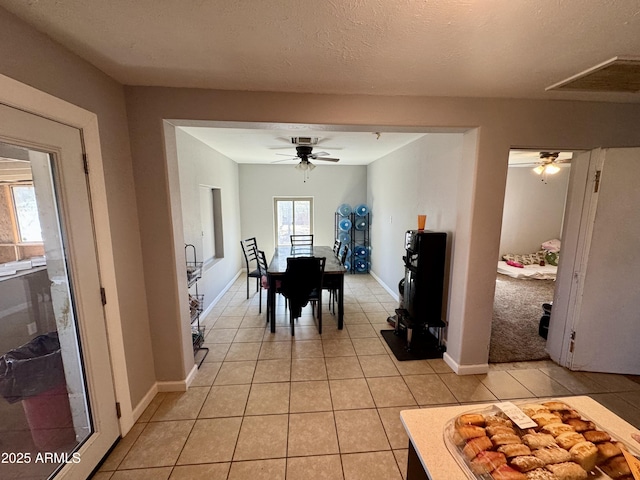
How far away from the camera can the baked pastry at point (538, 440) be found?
0.77 meters

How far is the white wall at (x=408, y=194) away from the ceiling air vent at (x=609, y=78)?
2.64 feet

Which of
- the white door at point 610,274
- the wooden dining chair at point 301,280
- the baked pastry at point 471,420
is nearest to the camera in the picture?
the baked pastry at point 471,420

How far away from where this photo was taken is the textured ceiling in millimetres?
1089

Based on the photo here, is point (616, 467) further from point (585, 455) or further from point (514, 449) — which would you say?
point (514, 449)

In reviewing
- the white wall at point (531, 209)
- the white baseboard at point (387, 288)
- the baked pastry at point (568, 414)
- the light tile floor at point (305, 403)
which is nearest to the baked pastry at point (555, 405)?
the baked pastry at point (568, 414)

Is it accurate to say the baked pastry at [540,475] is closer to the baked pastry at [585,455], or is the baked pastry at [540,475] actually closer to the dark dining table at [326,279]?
the baked pastry at [585,455]

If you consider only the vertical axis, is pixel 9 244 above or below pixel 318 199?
below

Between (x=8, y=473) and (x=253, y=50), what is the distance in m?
2.38

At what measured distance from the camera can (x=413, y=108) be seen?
6.64 ft

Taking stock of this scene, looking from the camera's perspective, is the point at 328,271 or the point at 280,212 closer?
the point at 328,271

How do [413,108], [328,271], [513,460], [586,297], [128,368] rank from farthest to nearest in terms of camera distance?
[328,271], [586,297], [413,108], [128,368], [513,460]

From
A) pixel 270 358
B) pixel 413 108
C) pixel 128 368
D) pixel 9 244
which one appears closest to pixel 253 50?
pixel 413 108

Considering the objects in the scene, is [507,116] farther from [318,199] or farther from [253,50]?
[318,199]

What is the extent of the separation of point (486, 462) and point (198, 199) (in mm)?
3773
